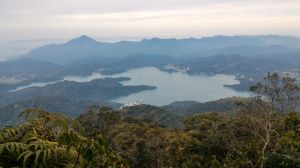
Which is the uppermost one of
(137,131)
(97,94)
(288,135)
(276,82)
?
(276,82)

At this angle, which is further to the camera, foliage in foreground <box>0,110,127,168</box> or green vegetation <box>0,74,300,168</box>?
green vegetation <box>0,74,300,168</box>

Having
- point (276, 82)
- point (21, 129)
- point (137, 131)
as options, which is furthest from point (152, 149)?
point (21, 129)

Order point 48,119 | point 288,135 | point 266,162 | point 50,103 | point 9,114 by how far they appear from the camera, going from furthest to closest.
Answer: point 50,103
point 9,114
point 288,135
point 266,162
point 48,119

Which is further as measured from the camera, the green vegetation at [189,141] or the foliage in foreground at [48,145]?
the green vegetation at [189,141]

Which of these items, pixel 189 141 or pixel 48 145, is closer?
pixel 48 145

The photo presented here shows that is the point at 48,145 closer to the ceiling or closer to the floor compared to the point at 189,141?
closer to the ceiling

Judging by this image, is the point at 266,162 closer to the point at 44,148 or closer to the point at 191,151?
the point at 44,148

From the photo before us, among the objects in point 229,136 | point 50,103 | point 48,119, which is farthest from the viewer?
point 50,103

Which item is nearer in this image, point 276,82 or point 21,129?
point 21,129
